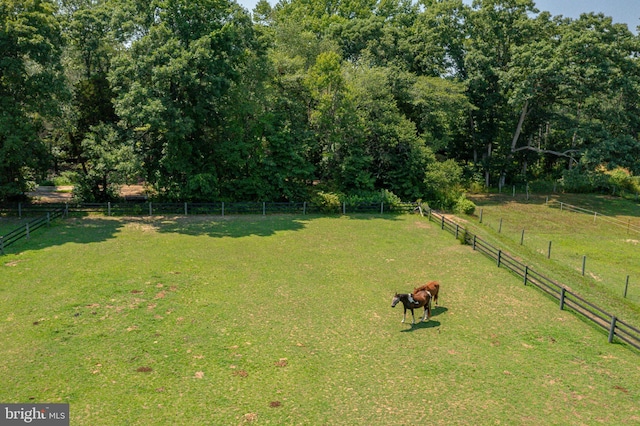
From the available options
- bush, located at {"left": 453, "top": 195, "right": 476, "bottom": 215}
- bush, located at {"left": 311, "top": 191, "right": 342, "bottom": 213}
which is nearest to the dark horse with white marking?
bush, located at {"left": 311, "top": 191, "right": 342, "bottom": 213}

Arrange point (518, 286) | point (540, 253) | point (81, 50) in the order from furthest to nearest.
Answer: point (81, 50) < point (540, 253) < point (518, 286)

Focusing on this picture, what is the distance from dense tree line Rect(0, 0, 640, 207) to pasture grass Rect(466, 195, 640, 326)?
4.48 meters

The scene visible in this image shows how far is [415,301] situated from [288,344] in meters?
4.94

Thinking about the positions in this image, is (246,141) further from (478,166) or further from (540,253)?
(478,166)

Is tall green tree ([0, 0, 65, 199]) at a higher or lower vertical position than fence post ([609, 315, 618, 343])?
higher

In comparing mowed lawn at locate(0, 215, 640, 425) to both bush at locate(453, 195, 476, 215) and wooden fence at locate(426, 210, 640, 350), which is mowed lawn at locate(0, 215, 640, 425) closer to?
wooden fence at locate(426, 210, 640, 350)

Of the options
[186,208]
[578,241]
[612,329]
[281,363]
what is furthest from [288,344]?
[578,241]

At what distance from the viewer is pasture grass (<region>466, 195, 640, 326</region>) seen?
2077cm

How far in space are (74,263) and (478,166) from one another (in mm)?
43865

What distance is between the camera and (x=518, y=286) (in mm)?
20547

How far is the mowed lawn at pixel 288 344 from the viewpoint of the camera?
11477mm

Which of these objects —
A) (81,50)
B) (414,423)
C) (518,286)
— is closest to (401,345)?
(414,423)

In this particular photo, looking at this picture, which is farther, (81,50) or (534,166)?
(534,166)

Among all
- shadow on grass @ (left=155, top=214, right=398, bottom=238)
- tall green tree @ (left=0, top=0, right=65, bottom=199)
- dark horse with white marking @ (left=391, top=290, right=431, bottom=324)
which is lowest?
dark horse with white marking @ (left=391, top=290, right=431, bottom=324)
